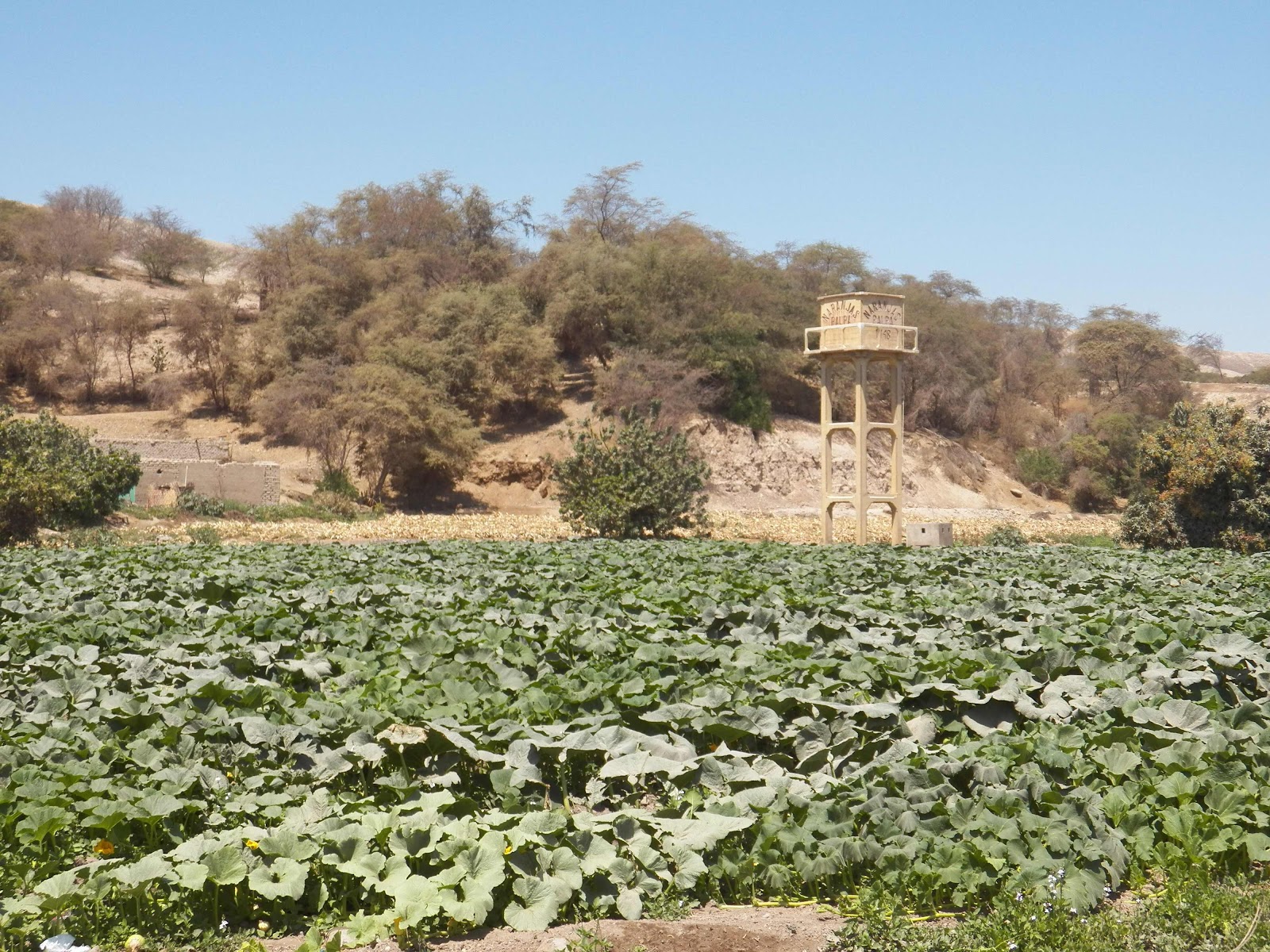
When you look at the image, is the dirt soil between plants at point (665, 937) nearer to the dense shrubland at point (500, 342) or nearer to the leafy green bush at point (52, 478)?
the leafy green bush at point (52, 478)

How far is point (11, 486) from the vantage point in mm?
19094

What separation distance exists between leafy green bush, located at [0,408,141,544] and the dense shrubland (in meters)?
7.59

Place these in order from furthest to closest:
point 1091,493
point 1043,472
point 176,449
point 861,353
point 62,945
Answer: point 1043,472
point 1091,493
point 176,449
point 861,353
point 62,945

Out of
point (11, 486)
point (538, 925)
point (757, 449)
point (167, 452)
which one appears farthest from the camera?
point (757, 449)

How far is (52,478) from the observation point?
20578 mm

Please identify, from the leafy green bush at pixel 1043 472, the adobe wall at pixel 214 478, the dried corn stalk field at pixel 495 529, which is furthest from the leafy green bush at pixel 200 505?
the leafy green bush at pixel 1043 472

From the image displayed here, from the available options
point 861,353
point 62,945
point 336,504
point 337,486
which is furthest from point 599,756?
point 337,486

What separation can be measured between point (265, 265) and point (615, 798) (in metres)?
47.5

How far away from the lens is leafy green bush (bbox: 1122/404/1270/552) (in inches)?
816

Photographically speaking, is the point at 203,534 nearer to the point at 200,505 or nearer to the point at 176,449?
the point at 200,505

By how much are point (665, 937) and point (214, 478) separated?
27.3 meters

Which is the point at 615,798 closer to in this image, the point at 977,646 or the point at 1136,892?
the point at 1136,892

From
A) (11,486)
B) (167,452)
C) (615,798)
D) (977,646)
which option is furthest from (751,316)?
(615,798)

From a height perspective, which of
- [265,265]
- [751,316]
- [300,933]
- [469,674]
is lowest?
[300,933]
